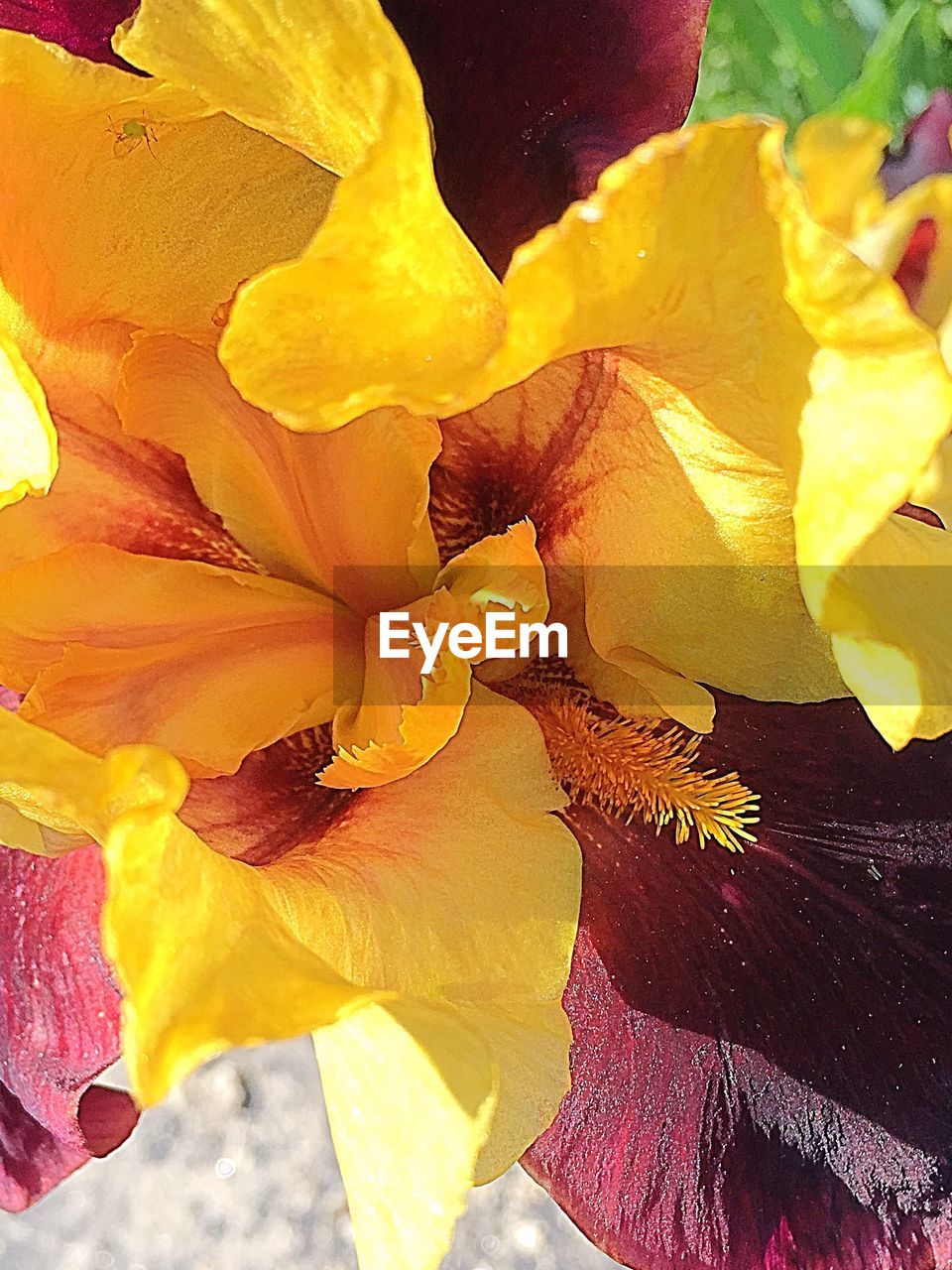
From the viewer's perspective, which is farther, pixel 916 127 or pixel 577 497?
pixel 916 127

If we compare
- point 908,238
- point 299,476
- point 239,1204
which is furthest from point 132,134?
point 239,1204

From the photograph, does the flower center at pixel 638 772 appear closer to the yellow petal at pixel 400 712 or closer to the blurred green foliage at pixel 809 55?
the yellow petal at pixel 400 712

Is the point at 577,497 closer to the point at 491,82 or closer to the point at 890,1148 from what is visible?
the point at 491,82

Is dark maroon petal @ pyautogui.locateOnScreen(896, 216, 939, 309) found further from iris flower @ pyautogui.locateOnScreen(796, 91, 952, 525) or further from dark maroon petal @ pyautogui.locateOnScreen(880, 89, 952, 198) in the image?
dark maroon petal @ pyautogui.locateOnScreen(880, 89, 952, 198)

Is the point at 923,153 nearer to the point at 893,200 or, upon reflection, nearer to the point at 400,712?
the point at 893,200

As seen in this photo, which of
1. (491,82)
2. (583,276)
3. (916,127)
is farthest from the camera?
(916,127)

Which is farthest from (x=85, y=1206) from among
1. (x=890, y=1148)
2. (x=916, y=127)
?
(x=916, y=127)
